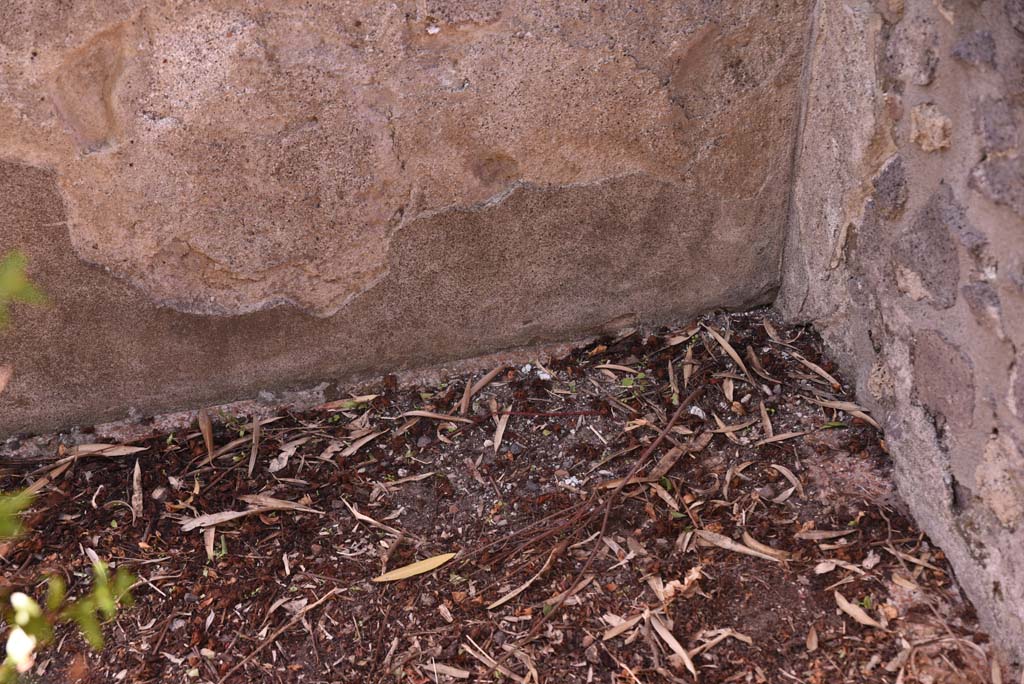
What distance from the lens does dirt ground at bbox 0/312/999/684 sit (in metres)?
1.71

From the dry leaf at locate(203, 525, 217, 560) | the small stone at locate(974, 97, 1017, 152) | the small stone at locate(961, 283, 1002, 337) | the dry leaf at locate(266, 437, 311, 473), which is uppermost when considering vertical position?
the small stone at locate(974, 97, 1017, 152)

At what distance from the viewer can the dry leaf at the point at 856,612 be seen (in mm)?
1657

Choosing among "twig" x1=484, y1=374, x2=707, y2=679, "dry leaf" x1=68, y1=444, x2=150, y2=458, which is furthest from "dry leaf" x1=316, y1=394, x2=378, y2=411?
"twig" x1=484, y1=374, x2=707, y2=679

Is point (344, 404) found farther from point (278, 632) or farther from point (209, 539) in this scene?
point (278, 632)

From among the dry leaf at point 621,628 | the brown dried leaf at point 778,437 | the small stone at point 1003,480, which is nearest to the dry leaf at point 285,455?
the dry leaf at point 621,628

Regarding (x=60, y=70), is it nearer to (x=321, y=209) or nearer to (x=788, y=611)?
(x=321, y=209)

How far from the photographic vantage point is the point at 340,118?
6.25ft

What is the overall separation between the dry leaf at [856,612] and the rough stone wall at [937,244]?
0.62 ft

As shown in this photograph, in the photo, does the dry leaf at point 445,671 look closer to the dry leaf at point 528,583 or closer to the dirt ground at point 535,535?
the dirt ground at point 535,535

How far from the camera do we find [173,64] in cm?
179

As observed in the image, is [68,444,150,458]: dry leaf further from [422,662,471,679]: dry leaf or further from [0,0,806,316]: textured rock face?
[422,662,471,679]: dry leaf

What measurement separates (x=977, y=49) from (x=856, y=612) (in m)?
1.02

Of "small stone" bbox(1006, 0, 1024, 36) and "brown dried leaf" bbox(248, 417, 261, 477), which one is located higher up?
"small stone" bbox(1006, 0, 1024, 36)

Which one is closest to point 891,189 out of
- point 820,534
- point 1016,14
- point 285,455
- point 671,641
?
point 1016,14
